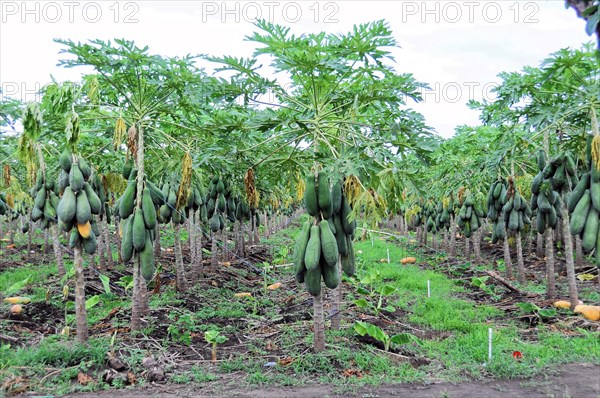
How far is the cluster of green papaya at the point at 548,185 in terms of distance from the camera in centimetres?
733

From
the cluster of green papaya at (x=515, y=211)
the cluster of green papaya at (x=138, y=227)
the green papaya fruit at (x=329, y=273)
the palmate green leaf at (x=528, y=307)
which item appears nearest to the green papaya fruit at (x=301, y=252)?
the green papaya fruit at (x=329, y=273)

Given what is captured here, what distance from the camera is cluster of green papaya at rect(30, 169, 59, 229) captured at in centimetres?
830

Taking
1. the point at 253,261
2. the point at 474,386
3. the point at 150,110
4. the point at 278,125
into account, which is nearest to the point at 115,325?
the point at 150,110

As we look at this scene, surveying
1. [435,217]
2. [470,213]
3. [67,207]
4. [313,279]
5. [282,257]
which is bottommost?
[282,257]

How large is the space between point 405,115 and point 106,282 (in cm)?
511

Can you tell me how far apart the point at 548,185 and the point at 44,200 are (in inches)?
354

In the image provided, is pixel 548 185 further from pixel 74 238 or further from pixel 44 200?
pixel 44 200

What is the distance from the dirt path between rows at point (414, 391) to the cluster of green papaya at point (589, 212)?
179cm

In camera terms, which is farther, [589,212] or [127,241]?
[589,212]

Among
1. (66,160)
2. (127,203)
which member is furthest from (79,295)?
(66,160)

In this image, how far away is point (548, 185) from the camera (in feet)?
26.7

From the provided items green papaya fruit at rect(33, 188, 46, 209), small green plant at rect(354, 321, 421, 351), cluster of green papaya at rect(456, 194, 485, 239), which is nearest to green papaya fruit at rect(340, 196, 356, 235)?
small green plant at rect(354, 321, 421, 351)

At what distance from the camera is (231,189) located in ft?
38.0

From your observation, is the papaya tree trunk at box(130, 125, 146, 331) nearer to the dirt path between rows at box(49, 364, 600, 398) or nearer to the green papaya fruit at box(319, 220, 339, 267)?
the dirt path between rows at box(49, 364, 600, 398)
